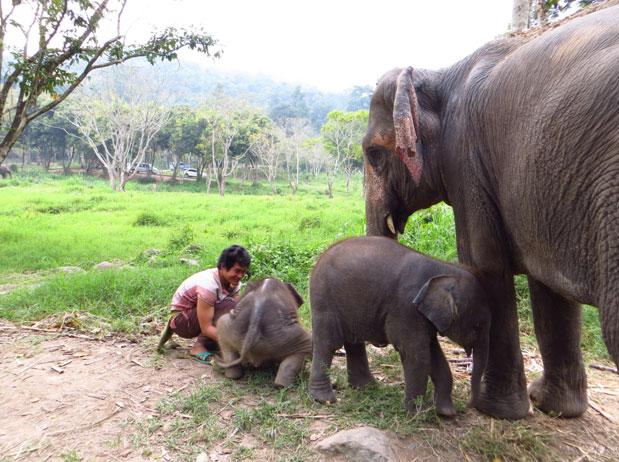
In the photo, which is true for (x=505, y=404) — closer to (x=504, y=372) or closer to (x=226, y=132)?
(x=504, y=372)

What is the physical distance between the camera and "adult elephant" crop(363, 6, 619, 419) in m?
1.97

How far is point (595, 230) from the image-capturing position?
1968 millimetres

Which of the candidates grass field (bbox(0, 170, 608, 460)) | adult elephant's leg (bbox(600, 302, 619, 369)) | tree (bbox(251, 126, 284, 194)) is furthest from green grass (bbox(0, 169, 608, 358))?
tree (bbox(251, 126, 284, 194))

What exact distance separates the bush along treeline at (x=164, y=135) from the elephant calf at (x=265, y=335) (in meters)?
30.2

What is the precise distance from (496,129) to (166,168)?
194ft

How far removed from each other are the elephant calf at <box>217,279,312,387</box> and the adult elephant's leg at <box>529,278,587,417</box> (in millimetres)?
1557

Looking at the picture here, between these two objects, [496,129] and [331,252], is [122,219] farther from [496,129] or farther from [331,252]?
[496,129]

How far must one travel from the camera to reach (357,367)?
11.8 ft

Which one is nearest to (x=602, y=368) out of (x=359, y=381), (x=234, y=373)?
(x=359, y=381)

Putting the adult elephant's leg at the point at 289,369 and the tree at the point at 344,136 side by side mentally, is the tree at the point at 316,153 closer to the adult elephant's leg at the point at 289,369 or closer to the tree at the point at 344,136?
the tree at the point at 344,136

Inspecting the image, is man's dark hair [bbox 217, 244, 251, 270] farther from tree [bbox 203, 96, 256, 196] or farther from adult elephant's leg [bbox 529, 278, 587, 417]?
tree [bbox 203, 96, 256, 196]

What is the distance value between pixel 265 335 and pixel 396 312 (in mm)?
1017

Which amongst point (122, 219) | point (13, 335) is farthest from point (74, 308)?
point (122, 219)

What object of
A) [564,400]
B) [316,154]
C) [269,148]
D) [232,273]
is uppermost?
[269,148]
